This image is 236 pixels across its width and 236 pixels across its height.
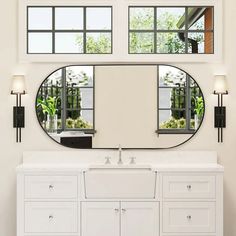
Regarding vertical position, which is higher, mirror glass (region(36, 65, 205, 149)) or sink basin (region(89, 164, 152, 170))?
mirror glass (region(36, 65, 205, 149))

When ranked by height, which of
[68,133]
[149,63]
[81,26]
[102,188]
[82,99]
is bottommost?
[102,188]

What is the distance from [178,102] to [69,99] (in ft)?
3.27

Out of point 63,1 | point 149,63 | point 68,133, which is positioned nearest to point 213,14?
point 149,63

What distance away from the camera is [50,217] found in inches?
169

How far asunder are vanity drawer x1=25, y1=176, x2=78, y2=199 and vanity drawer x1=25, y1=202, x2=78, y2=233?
0.07 metres

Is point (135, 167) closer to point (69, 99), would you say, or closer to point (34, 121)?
point (69, 99)

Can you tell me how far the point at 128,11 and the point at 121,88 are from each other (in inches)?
27.8

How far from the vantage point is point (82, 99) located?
15.3 feet

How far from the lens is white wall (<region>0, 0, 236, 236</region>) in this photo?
468 cm

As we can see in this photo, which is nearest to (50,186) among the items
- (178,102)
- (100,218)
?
(100,218)

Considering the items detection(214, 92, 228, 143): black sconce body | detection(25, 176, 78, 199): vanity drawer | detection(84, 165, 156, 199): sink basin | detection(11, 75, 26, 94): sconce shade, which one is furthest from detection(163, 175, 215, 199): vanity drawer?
detection(11, 75, 26, 94): sconce shade

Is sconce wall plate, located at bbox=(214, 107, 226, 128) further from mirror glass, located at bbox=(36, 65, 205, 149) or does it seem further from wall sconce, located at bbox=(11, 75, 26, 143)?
wall sconce, located at bbox=(11, 75, 26, 143)

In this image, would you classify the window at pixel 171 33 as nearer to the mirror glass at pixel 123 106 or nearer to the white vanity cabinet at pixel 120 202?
the mirror glass at pixel 123 106

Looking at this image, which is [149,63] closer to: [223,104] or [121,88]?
[121,88]
